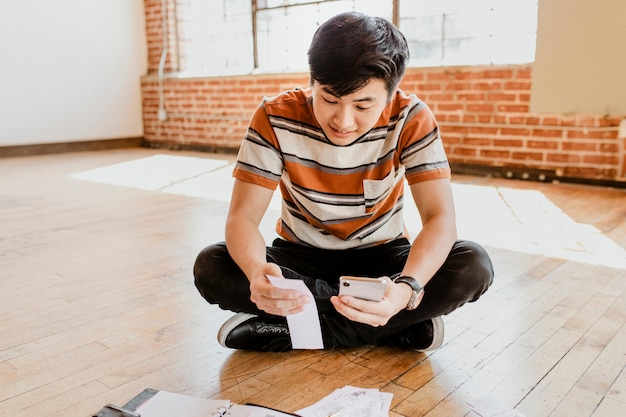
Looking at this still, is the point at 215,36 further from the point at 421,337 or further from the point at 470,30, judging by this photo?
the point at 421,337

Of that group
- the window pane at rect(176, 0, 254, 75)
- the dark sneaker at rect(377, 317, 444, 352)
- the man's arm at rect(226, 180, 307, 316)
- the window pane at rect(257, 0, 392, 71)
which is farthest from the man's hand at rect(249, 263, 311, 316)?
the window pane at rect(176, 0, 254, 75)

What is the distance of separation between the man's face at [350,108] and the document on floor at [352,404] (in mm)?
581

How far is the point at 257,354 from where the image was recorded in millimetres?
1547

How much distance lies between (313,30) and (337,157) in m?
4.56

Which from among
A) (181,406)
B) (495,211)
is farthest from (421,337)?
(495,211)

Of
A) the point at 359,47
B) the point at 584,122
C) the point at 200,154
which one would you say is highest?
the point at 359,47

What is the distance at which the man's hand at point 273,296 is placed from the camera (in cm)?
114

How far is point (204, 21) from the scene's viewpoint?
22.4 ft

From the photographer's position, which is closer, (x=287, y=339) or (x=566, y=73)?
(x=287, y=339)

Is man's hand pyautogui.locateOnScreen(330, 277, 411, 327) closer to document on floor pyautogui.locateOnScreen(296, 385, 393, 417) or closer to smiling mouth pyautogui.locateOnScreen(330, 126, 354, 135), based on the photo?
document on floor pyautogui.locateOnScreen(296, 385, 393, 417)

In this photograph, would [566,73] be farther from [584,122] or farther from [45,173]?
[45,173]

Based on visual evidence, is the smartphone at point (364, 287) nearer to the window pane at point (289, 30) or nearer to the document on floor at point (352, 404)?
the document on floor at point (352, 404)

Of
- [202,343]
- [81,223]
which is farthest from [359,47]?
[81,223]

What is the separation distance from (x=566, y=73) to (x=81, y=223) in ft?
10.9
